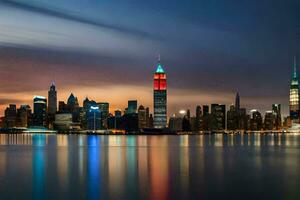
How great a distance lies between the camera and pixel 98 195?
40438mm

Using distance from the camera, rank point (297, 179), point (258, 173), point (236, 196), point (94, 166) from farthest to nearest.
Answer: point (94, 166), point (258, 173), point (297, 179), point (236, 196)

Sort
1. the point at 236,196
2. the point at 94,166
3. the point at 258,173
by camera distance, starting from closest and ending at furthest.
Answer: the point at 236,196 → the point at 258,173 → the point at 94,166

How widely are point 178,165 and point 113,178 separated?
17436 millimetres

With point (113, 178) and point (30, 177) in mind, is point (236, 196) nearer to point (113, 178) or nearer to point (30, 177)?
point (113, 178)

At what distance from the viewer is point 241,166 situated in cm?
6581

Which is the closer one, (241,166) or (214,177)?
(214,177)

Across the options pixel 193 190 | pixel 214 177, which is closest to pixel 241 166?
pixel 214 177

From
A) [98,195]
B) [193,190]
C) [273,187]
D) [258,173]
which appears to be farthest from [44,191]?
[258,173]

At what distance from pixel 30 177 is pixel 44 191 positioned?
10901 mm

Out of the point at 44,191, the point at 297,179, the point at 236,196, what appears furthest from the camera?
the point at 297,179

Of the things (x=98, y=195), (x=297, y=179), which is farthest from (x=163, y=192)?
(x=297, y=179)

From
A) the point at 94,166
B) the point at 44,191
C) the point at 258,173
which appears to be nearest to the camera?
the point at 44,191

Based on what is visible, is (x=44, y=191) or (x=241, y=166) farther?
(x=241, y=166)

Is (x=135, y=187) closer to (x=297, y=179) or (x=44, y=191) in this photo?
(x=44, y=191)
